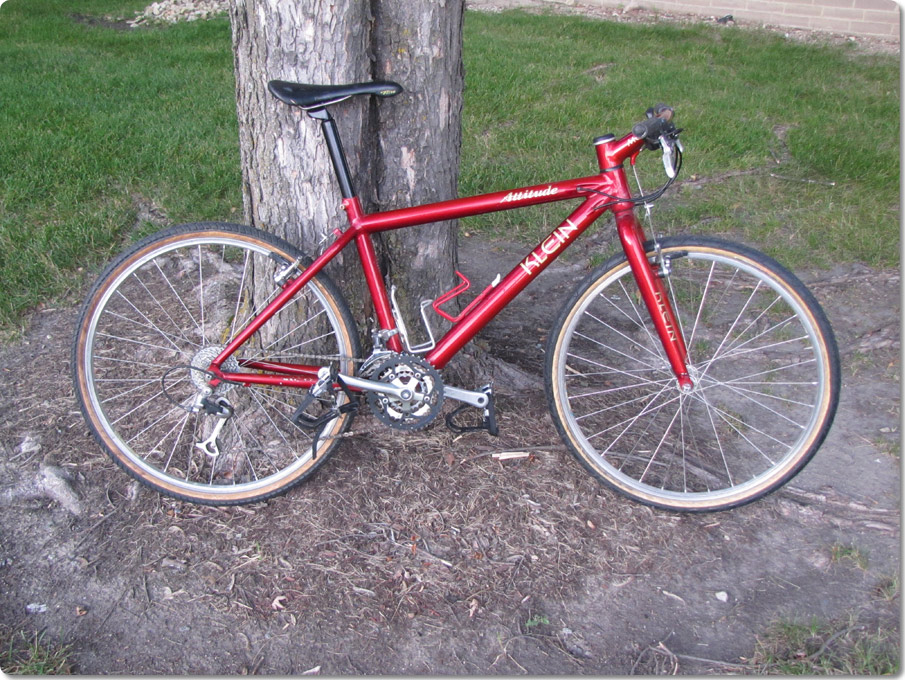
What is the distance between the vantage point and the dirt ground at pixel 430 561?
2.43 m

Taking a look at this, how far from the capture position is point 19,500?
9.51ft

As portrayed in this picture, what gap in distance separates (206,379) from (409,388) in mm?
732

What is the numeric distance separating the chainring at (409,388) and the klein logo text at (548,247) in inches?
19.9

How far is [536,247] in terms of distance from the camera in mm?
2738

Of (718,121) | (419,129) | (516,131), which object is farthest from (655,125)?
(718,121)

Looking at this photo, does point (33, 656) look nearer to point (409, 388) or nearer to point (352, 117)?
point (409, 388)

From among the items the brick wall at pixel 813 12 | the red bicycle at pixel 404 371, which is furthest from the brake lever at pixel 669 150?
the brick wall at pixel 813 12

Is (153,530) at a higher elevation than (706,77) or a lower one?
lower

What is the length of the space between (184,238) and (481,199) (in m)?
1.04

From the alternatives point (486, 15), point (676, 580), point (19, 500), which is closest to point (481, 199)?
point (676, 580)

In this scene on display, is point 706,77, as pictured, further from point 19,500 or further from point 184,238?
point 19,500

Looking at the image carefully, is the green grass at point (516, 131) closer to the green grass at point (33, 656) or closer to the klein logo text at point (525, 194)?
the green grass at point (33, 656)

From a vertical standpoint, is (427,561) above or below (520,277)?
below

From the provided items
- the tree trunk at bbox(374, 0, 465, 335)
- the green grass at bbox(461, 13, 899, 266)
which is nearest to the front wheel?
the tree trunk at bbox(374, 0, 465, 335)
